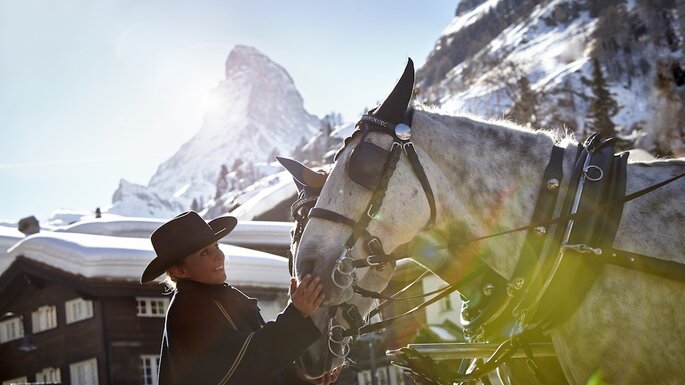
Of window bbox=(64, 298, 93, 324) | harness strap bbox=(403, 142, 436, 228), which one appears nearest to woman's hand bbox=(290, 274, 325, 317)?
harness strap bbox=(403, 142, 436, 228)

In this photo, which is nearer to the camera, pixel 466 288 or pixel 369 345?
pixel 466 288

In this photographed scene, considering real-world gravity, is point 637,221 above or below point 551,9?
below

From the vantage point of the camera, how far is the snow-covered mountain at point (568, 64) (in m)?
44.7

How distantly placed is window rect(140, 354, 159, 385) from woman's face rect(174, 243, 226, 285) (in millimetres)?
15409

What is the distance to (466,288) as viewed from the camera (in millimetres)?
3480

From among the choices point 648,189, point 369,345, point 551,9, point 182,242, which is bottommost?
point 369,345

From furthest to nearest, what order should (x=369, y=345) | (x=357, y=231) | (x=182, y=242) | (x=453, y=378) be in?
1. (x=369, y=345)
2. (x=182, y=242)
3. (x=453, y=378)
4. (x=357, y=231)

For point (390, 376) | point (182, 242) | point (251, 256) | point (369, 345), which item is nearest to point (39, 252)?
point (251, 256)

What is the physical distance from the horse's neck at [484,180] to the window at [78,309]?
17.2 metres

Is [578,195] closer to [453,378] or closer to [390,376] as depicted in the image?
[453,378]

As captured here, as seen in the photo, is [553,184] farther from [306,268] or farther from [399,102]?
[306,268]

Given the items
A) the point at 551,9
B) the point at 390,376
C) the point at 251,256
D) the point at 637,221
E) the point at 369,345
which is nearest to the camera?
the point at 637,221

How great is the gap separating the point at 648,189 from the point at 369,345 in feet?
55.9

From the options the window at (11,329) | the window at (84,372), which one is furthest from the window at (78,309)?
the window at (11,329)
